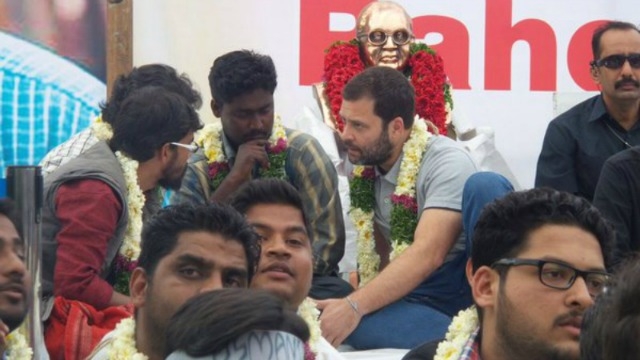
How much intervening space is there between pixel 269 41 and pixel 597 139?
195 centimetres

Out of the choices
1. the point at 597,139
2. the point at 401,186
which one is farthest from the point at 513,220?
the point at 597,139

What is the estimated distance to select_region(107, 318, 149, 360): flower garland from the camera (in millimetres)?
3406

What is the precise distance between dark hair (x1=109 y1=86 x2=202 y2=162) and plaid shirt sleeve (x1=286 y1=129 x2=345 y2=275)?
503 mm

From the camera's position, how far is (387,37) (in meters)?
6.83

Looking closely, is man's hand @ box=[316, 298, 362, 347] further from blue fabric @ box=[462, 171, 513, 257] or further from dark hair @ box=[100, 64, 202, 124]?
dark hair @ box=[100, 64, 202, 124]

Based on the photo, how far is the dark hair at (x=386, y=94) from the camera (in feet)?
18.3

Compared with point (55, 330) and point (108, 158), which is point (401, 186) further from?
point (55, 330)

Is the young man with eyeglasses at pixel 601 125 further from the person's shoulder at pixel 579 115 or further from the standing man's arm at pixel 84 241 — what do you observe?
the standing man's arm at pixel 84 241

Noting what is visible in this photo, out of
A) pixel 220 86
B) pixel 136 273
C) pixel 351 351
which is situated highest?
pixel 220 86

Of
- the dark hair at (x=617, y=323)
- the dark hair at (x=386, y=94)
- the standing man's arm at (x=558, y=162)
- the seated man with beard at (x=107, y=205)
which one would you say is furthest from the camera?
the standing man's arm at (x=558, y=162)

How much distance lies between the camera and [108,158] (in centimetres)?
494

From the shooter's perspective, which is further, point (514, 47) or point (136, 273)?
point (514, 47)

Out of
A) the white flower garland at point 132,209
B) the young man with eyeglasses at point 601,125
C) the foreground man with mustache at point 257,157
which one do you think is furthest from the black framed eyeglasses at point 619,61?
the white flower garland at point 132,209

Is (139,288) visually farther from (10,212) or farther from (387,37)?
(387,37)
